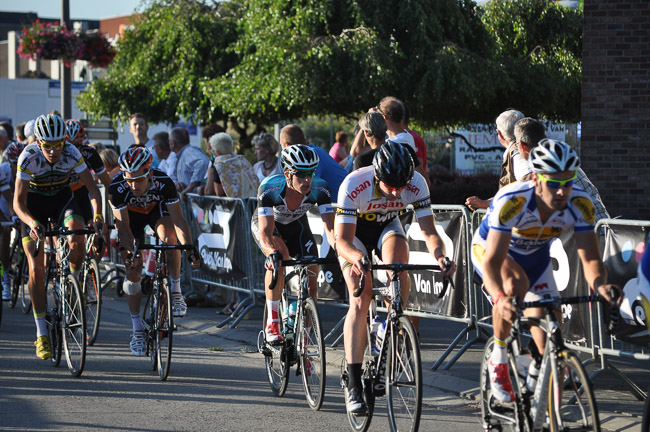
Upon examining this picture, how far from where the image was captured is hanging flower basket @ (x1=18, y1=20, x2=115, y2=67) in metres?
20.7

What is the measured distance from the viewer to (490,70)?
926 inches

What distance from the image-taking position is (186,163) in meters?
13.1

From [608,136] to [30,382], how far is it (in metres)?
7.16

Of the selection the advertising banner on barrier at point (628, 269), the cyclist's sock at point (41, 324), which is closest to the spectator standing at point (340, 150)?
the cyclist's sock at point (41, 324)

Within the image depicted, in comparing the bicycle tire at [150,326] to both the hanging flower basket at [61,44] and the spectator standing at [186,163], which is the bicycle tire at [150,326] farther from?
the hanging flower basket at [61,44]

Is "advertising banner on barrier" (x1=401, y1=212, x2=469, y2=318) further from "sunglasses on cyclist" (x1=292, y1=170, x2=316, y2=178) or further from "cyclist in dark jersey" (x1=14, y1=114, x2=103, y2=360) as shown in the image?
"cyclist in dark jersey" (x1=14, y1=114, x2=103, y2=360)

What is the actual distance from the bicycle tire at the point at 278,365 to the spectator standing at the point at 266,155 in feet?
14.8

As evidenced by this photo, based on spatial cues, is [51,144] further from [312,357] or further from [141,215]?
[312,357]

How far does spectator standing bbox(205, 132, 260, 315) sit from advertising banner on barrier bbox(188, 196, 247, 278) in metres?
0.32

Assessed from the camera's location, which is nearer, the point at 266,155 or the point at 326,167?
the point at 326,167

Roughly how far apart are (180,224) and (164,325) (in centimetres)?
86

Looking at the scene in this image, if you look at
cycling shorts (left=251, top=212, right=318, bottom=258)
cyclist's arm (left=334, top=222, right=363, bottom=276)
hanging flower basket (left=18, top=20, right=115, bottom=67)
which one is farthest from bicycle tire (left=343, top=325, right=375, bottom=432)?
hanging flower basket (left=18, top=20, right=115, bottom=67)

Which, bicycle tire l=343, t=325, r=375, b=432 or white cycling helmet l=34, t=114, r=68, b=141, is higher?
white cycling helmet l=34, t=114, r=68, b=141

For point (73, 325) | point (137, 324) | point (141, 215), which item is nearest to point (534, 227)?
point (141, 215)
